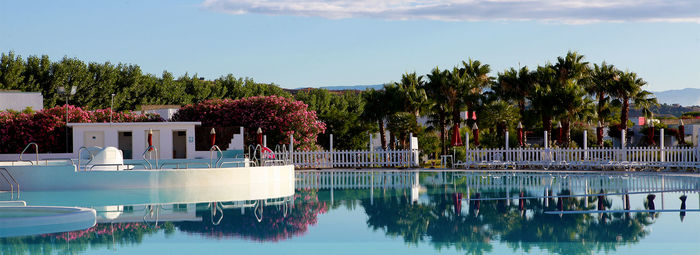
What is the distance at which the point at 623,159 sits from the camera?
27.8 m

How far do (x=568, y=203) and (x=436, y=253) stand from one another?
6499 mm

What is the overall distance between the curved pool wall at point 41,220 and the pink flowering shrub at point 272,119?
20390mm

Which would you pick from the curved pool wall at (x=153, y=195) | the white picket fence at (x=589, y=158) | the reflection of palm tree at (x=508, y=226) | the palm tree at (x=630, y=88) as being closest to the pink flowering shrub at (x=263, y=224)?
the reflection of palm tree at (x=508, y=226)

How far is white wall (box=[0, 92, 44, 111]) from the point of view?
41.4 m

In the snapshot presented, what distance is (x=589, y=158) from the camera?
97.5 ft

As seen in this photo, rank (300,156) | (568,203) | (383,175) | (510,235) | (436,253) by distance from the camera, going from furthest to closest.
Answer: (300,156) → (383,175) → (568,203) → (510,235) → (436,253)

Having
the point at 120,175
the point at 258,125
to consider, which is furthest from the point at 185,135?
Result: the point at 120,175

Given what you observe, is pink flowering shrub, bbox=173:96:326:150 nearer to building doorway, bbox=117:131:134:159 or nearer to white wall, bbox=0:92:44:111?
building doorway, bbox=117:131:134:159

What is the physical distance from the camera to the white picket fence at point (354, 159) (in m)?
31.0

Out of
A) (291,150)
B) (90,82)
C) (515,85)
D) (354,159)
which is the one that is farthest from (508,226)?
(90,82)

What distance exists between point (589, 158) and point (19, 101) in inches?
1173

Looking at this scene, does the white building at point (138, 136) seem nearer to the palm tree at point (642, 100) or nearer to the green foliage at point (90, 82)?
the green foliage at point (90, 82)

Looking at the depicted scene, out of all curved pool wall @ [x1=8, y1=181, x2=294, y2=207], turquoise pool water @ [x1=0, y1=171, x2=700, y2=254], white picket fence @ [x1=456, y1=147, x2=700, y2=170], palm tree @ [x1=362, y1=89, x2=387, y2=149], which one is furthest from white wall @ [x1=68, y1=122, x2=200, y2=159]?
turquoise pool water @ [x1=0, y1=171, x2=700, y2=254]

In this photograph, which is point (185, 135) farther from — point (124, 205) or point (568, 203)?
point (568, 203)
